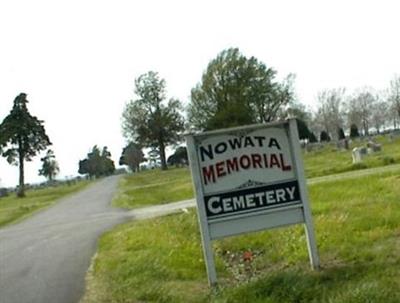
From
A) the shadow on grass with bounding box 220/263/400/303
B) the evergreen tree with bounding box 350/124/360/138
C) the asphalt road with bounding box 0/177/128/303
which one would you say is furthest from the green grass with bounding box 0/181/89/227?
the evergreen tree with bounding box 350/124/360/138

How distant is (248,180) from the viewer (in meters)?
7.74

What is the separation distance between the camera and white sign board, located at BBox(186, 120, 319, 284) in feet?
25.2

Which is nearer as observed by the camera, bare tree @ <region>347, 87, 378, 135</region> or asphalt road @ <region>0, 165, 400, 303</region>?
asphalt road @ <region>0, 165, 400, 303</region>

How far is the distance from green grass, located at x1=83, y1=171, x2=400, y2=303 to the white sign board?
1.96 ft

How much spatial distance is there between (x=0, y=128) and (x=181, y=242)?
5992 centimetres

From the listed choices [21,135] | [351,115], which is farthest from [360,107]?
[21,135]

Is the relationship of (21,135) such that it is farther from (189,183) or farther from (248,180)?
(248,180)

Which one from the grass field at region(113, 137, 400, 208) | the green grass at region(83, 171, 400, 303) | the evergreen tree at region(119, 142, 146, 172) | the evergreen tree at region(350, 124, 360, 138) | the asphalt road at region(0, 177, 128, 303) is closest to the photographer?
the green grass at region(83, 171, 400, 303)

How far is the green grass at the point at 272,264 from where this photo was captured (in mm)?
6480

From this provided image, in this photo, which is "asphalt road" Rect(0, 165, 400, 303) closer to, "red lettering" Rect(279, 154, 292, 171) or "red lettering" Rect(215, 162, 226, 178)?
"red lettering" Rect(215, 162, 226, 178)

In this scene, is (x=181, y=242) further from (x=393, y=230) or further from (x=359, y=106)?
(x=359, y=106)

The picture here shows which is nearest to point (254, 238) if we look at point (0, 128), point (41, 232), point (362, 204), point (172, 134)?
point (362, 204)

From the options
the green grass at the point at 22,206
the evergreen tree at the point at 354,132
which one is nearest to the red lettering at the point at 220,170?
the green grass at the point at 22,206

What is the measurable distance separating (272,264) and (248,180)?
155 cm
